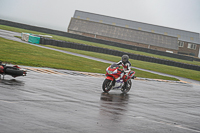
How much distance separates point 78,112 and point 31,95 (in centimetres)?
206

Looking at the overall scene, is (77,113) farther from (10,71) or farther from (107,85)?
(107,85)

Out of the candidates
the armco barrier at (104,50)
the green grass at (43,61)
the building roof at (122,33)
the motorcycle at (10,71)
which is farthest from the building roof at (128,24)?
the motorcycle at (10,71)

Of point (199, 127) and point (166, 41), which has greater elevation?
point (166, 41)

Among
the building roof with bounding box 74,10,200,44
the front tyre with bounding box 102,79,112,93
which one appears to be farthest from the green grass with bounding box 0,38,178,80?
the building roof with bounding box 74,10,200,44

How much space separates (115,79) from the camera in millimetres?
14570

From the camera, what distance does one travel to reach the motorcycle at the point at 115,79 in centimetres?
1409

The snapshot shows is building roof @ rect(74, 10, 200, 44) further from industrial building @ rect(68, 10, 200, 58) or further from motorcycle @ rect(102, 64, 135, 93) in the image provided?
motorcycle @ rect(102, 64, 135, 93)

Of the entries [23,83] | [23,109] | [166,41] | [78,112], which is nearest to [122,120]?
[78,112]

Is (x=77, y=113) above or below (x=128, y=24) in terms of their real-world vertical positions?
below

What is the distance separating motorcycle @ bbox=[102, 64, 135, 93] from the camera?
14.1 m

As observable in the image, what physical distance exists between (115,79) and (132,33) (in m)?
72.3

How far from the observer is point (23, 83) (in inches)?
495

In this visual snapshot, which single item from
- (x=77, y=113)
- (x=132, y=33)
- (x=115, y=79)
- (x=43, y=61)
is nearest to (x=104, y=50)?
(x=43, y=61)

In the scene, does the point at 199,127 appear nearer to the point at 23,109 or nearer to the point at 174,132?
the point at 174,132
